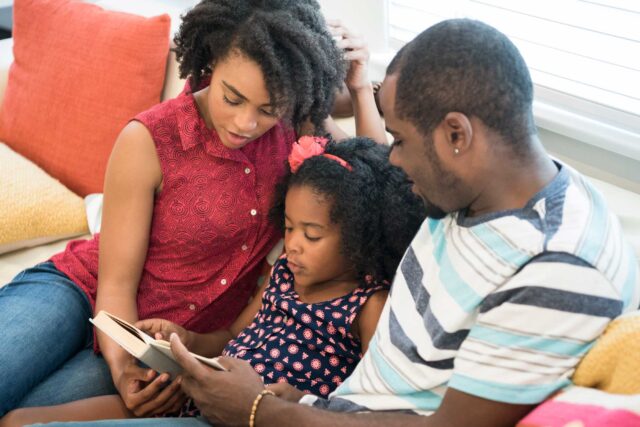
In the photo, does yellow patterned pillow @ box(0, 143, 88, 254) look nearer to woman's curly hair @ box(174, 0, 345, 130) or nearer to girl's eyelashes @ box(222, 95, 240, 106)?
woman's curly hair @ box(174, 0, 345, 130)

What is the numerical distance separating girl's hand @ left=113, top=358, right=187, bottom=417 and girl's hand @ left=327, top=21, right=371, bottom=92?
82 cm

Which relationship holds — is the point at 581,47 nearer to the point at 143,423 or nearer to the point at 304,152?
the point at 304,152

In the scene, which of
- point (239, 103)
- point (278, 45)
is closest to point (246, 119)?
point (239, 103)

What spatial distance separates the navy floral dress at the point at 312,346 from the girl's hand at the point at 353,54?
54 centimetres

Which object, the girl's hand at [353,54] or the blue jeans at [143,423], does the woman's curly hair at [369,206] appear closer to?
the girl's hand at [353,54]

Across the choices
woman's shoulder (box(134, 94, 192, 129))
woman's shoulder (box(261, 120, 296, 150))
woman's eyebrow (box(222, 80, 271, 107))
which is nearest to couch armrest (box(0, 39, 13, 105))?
woman's shoulder (box(134, 94, 192, 129))

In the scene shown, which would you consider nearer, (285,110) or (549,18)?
(285,110)

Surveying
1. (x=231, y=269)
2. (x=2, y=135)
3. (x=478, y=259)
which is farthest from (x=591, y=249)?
(x=2, y=135)

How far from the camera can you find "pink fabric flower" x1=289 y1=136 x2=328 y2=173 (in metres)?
1.68

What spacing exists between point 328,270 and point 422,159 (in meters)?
0.52

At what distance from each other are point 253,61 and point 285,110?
0.39ft

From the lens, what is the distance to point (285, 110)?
1593mm

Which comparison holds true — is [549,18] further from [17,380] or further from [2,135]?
[2,135]

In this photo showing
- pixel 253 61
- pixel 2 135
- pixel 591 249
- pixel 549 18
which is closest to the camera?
pixel 591 249
